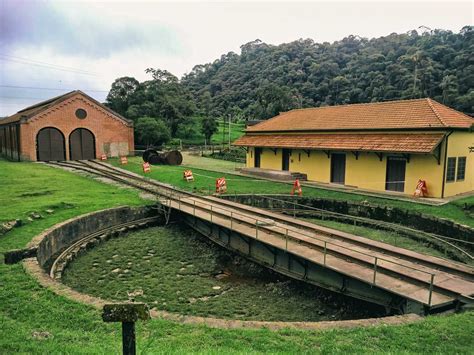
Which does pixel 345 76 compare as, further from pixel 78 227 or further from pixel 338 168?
pixel 78 227

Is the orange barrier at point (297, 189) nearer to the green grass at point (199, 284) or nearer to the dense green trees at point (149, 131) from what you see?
the green grass at point (199, 284)

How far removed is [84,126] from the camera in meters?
37.0

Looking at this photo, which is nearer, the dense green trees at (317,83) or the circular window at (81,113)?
the circular window at (81,113)

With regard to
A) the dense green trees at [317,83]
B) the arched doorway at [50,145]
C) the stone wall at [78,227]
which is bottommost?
the stone wall at [78,227]

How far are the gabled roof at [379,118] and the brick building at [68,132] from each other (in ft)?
57.5

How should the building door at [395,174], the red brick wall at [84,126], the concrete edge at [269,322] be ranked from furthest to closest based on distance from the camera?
the red brick wall at [84,126] < the building door at [395,174] < the concrete edge at [269,322]

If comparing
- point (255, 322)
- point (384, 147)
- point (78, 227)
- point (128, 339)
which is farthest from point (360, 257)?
point (78, 227)

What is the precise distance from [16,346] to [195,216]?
1065cm

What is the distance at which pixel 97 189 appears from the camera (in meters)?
Answer: 20.8

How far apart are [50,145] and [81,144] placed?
9.25 feet

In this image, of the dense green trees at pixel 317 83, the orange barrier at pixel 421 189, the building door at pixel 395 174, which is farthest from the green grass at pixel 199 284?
the dense green trees at pixel 317 83

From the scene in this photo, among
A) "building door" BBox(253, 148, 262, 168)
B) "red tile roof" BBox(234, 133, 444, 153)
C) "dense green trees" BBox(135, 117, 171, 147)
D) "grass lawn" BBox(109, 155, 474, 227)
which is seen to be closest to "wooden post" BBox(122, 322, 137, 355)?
"grass lawn" BBox(109, 155, 474, 227)

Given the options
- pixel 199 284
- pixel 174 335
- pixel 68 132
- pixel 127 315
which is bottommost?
pixel 199 284

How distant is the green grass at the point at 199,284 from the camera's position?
909 cm
